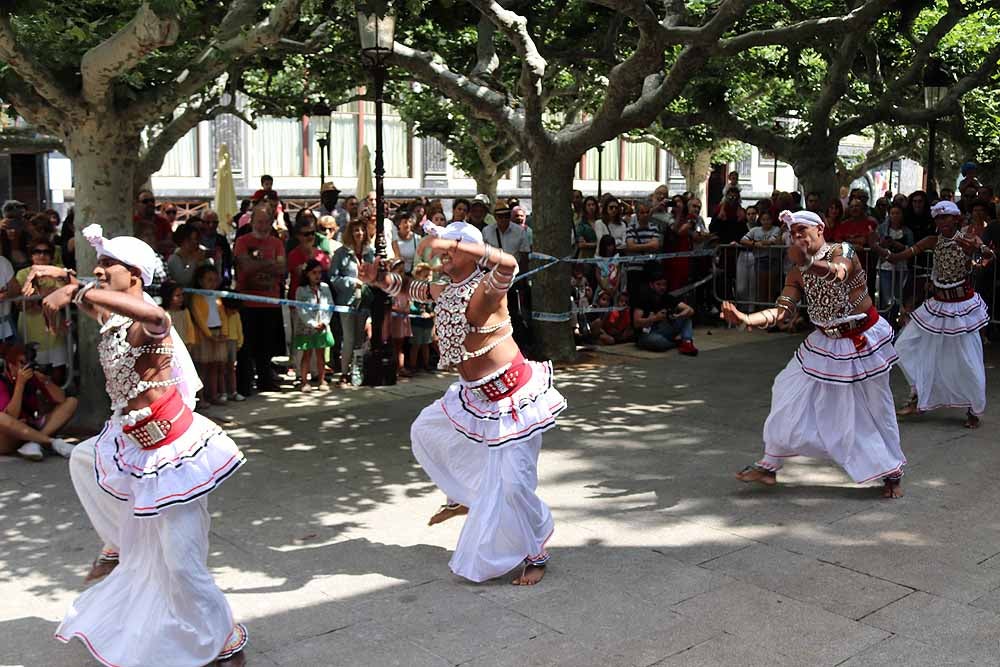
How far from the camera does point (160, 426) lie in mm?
5316

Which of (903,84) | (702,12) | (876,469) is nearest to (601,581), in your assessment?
(876,469)

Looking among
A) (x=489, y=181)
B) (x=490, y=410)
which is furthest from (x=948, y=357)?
(x=489, y=181)

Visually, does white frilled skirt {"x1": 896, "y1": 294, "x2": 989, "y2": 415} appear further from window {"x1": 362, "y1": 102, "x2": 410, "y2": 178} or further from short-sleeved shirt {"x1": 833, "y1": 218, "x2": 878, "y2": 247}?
window {"x1": 362, "y1": 102, "x2": 410, "y2": 178}

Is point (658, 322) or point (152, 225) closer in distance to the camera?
point (152, 225)

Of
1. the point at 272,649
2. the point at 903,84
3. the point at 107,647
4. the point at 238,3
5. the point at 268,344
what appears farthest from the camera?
the point at 903,84

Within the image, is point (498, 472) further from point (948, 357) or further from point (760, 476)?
point (948, 357)

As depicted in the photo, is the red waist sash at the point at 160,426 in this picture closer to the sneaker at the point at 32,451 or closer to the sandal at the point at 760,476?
the sneaker at the point at 32,451

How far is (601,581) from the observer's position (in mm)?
6359

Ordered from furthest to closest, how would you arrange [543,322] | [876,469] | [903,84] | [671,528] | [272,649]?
[903,84]
[543,322]
[876,469]
[671,528]
[272,649]

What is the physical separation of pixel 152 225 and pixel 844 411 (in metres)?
7.23

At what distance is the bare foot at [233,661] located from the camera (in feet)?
17.1

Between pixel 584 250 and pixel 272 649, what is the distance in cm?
1029

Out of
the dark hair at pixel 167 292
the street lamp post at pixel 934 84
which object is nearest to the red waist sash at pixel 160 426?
A: the dark hair at pixel 167 292

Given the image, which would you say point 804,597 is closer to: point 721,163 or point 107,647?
point 107,647
